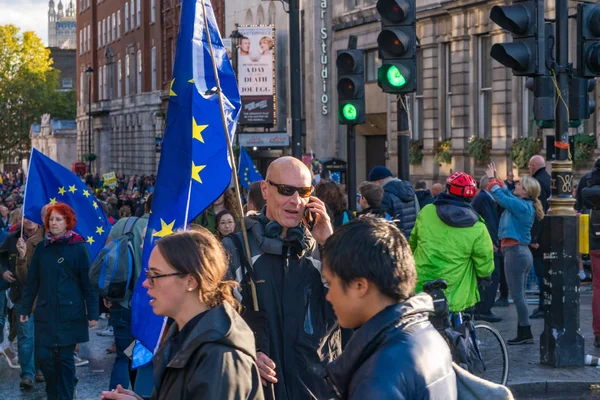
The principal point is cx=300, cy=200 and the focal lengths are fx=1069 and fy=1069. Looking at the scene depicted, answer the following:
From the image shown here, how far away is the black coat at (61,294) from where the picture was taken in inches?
330

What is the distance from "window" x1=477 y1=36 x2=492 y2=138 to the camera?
92.6ft

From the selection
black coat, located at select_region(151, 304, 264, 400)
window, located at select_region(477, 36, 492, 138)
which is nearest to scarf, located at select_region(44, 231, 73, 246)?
black coat, located at select_region(151, 304, 264, 400)

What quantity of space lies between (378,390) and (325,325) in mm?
2164

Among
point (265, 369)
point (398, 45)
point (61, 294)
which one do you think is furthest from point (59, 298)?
point (265, 369)

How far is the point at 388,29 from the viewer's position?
10680mm

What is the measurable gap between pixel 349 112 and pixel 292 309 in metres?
7.19

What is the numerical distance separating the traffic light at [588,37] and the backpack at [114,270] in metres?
4.52

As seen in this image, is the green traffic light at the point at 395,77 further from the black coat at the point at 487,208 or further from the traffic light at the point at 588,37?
the black coat at the point at 487,208

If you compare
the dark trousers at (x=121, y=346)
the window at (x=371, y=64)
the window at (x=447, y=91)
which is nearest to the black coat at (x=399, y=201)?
the dark trousers at (x=121, y=346)

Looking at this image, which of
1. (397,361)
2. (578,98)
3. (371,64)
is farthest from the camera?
(371,64)

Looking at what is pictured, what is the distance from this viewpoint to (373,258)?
9.70 feet

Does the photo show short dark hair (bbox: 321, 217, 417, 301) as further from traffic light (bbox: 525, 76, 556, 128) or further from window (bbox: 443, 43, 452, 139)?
window (bbox: 443, 43, 452, 139)

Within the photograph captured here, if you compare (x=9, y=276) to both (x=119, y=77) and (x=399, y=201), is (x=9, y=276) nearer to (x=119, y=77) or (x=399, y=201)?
(x=399, y=201)

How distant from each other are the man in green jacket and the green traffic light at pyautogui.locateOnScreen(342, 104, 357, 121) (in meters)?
3.41
